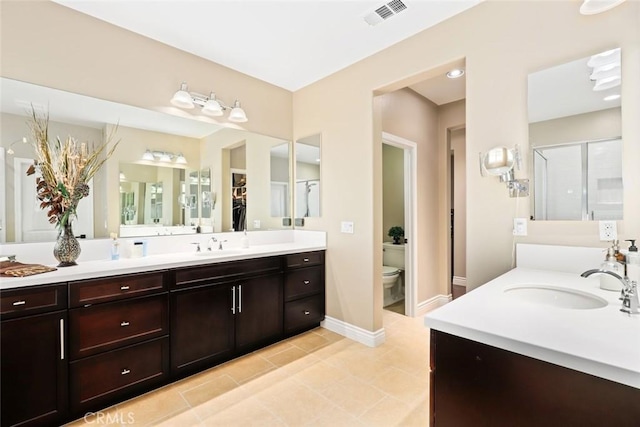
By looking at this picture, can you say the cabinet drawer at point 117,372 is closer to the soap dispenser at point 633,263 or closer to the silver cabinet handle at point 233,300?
the silver cabinet handle at point 233,300

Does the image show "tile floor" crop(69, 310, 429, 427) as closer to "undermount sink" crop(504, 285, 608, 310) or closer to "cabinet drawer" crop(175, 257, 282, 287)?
"cabinet drawer" crop(175, 257, 282, 287)

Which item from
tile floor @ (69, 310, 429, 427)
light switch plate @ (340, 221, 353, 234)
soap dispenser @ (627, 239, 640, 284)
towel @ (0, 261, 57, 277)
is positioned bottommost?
tile floor @ (69, 310, 429, 427)

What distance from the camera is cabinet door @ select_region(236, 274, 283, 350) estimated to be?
2481 mm

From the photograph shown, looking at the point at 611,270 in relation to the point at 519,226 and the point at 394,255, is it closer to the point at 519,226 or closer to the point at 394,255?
the point at 519,226

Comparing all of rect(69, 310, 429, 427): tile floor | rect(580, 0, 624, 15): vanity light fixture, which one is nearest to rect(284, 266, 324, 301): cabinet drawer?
rect(69, 310, 429, 427): tile floor

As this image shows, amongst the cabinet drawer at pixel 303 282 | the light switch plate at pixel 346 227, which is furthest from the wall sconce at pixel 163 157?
the light switch plate at pixel 346 227

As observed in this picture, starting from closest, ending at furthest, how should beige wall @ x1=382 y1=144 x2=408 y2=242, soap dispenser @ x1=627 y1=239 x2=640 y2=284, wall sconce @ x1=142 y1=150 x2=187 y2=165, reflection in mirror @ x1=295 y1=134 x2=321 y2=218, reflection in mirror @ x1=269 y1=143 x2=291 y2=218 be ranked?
soap dispenser @ x1=627 y1=239 x2=640 y2=284 < wall sconce @ x1=142 y1=150 x2=187 y2=165 < reflection in mirror @ x1=295 y1=134 x2=321 y2=218 < reflection in mirror @ x1=269 y1=143 x2=291 y2=218 < beige wall @ x1=382 y1=144 x2=408 y2=242

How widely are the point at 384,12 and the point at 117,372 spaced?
10.2 ft

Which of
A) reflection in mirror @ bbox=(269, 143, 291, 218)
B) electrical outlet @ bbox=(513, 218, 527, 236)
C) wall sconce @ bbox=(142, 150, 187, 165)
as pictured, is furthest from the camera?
reflection in mirror @ bbox=(269, 143, 291, 218)

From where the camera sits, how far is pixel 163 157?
8.72 feet

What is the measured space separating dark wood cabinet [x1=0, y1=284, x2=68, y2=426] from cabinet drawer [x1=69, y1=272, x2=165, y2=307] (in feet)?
0.22

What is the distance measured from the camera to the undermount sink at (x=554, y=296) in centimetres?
132

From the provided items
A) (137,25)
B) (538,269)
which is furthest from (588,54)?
(137,25)

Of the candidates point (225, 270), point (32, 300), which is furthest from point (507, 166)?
point (32, 300)
